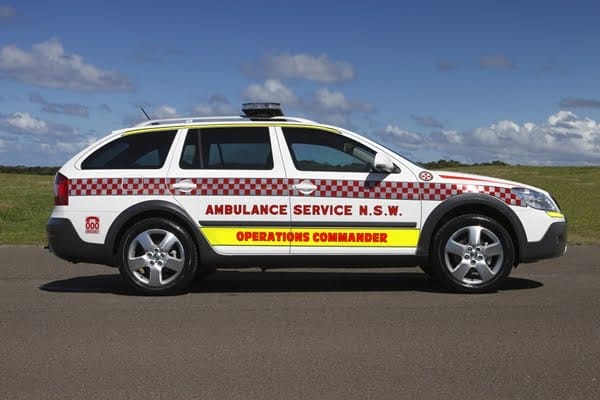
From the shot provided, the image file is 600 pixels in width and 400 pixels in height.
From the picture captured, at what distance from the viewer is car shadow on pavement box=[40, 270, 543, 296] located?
7965 millimetres

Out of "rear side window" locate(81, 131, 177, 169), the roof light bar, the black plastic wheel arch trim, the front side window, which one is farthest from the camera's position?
the roof light bar

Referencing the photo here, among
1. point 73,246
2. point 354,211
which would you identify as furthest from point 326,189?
point 73,246

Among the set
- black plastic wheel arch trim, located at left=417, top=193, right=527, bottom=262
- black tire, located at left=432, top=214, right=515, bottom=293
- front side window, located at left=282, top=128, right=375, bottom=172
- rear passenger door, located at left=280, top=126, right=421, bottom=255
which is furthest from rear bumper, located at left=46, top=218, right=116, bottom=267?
black tire, located at left=432, top=214, right=515, bottom=293

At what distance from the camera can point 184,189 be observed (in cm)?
751

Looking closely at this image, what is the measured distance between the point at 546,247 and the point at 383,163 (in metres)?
1.84

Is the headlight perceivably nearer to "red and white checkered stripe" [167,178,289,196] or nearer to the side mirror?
the side mirror

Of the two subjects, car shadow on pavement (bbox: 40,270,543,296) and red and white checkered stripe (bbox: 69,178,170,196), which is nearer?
red and white checkered stripe (bbox: 69,178,170,196)

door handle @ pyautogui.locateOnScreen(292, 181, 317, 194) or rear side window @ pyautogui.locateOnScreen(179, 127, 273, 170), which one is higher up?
rear side window @ pyautogui.locateOnScreen(179, 127, 273, 170)

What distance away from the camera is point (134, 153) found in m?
7.71

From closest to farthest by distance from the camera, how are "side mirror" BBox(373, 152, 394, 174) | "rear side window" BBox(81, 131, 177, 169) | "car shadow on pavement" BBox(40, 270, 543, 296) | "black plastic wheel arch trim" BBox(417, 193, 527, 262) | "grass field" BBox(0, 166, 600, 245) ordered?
"side mirror" BBox(373, 152, 394, 174) → "black plastic wheel arch trim" BBox(417, 193, 527, 262) → "rear side window" BBox(81, 131, 177, 169) → "car shadow on pavement" BBox(40, 270, 543, 296) → "grass field" BBox(0, 166, 600, 245)

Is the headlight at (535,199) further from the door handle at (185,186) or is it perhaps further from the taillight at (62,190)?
the taillight at (62,190)

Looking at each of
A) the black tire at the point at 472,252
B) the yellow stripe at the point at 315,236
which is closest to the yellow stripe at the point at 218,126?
the yellow stripe at the point at 315,236

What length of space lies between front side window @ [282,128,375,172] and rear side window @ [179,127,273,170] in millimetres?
266

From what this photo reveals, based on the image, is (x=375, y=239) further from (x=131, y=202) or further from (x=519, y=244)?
(x=131, y=202)
